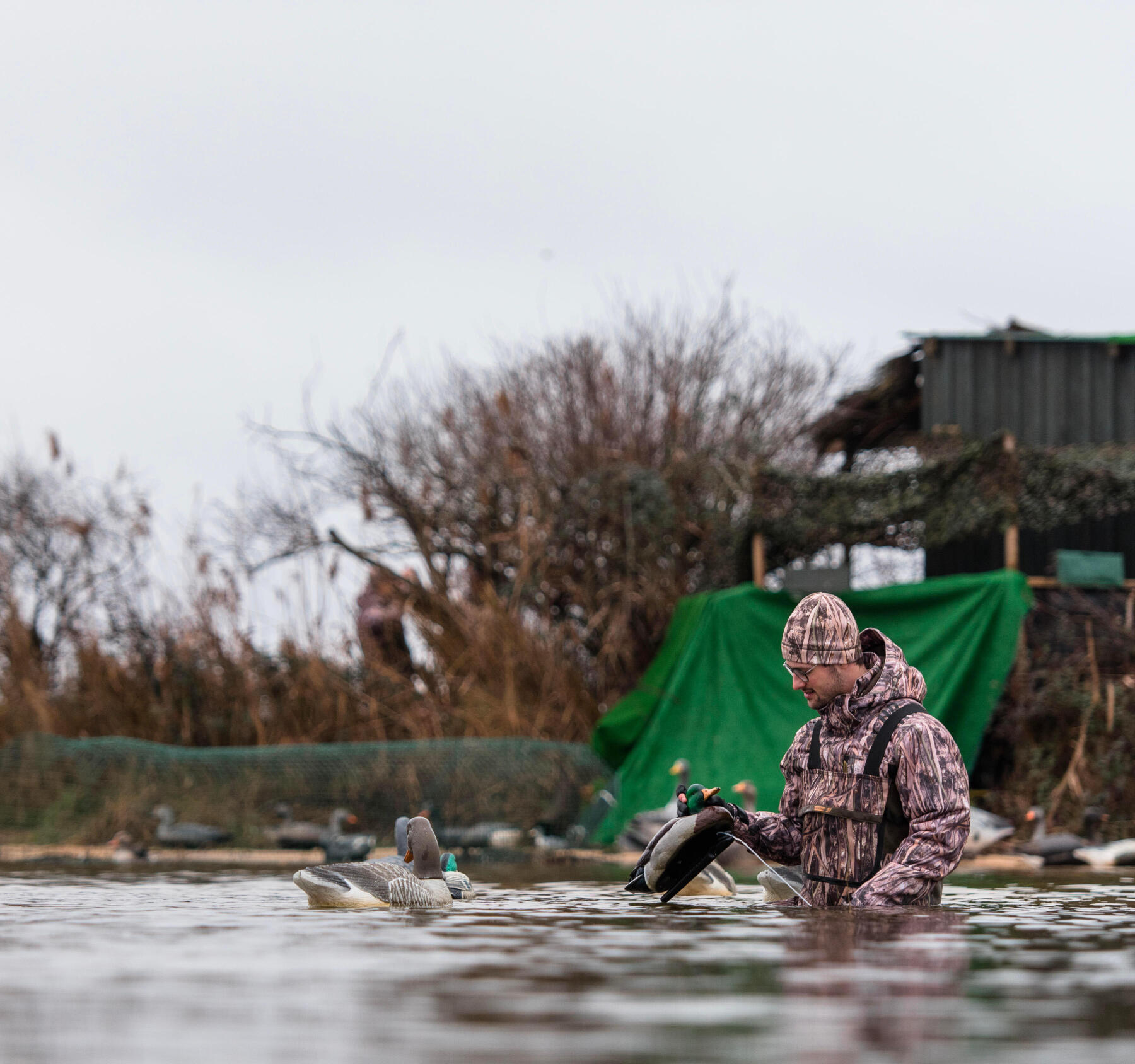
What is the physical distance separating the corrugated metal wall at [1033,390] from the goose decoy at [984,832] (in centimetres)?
688

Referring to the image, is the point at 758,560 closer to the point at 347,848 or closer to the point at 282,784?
the point at 282,784

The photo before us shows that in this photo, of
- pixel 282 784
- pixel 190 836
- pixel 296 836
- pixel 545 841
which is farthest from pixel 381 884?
pixel 282 784

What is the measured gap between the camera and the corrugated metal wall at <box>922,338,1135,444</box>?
2130 cm

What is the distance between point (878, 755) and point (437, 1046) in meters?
3.37

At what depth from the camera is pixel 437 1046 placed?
379 centimetres

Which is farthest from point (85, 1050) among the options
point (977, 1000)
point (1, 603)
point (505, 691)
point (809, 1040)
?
point (1, 603)

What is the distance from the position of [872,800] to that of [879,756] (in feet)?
0.65

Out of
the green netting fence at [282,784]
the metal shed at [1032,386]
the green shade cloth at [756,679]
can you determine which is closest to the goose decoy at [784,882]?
the green shade cloth at [756,679]

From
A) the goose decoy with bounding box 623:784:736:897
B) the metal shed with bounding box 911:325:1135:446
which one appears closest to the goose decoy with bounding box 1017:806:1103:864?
the metal shed with bounding box 911:325:1135:446

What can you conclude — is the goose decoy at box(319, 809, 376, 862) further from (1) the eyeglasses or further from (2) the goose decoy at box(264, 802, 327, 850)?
(1) the eyeglasses

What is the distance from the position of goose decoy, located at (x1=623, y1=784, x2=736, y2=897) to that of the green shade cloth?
9653mm

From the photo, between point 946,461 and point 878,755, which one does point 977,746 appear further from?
point 878,755

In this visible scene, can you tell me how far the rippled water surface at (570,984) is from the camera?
383 cm

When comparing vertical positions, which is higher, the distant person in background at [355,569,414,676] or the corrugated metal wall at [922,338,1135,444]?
the corrugated metal wall at [922,338,1135,444]
